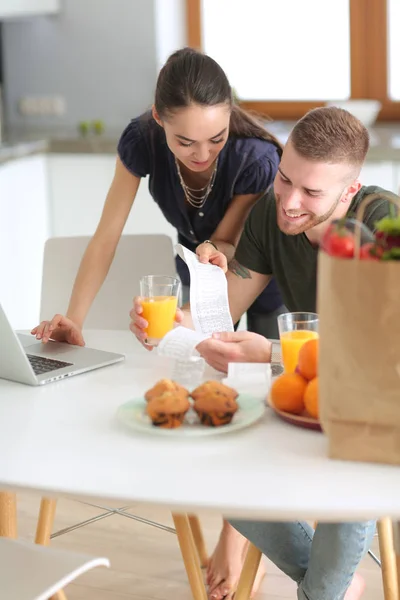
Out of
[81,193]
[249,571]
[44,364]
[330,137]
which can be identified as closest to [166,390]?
[44,364]

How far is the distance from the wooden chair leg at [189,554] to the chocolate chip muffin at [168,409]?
2.09 feet

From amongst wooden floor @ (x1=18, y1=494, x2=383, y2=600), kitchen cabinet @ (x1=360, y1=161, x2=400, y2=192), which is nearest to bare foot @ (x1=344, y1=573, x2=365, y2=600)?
wooden floor @ (x1=18, y1=494, x2=383, y2=600)

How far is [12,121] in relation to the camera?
4367 mm

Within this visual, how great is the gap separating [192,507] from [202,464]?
12 cm

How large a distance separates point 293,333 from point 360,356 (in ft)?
1.20

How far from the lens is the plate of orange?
4.49 ft

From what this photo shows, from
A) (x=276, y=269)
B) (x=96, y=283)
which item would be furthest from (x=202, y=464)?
(x=96, y=283)

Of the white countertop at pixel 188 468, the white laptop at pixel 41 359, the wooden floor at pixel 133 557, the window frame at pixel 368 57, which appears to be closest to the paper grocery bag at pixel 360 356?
the white countertop at pixel 188 468

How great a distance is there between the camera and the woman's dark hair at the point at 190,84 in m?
1.98

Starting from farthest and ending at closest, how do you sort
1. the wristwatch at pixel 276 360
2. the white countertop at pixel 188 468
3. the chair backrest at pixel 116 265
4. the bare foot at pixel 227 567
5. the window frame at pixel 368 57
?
the window frame at pixel 368 57 < the chair backrest at pixel 116 265 < the bare foot at pixel 227 567 < the wristwatch at pixel 276 360 < the white countertop at pixel 188 468

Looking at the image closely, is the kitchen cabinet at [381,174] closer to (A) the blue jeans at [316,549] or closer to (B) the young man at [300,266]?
(B) the young man at [300,266]

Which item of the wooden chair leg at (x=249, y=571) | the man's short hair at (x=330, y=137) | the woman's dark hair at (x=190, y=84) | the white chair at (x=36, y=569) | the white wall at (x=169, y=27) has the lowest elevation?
the wooden chair leg at (x=249, y=571)

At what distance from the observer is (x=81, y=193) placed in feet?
12.7

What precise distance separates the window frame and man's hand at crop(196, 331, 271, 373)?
241cm
